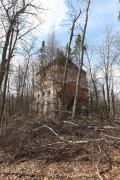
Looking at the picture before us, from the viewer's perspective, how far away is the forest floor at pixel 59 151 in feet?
26.1

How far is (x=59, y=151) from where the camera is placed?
9.39 m

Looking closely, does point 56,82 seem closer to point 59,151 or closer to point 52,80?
point 52,80

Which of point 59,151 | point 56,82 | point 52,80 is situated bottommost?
point 59,151

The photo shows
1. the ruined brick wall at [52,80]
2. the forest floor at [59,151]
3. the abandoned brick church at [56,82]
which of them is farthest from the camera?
the ruined brick wall at [52,80]

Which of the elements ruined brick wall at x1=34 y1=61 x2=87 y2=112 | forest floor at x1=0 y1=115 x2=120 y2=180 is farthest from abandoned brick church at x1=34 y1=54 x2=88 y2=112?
forest floor at x1=0 y1=115 x2=120 y2=180

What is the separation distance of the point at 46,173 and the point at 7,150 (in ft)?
9.23

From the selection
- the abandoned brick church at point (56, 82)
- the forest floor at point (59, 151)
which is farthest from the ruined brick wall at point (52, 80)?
the forest floor at point (59, 151)

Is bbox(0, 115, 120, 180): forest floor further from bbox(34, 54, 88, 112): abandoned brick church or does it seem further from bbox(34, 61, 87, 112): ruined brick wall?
bbox(34, 61, 87, 112): ruined brick wall

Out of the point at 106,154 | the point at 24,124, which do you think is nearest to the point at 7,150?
the point at 24,124

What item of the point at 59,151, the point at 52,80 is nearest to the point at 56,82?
the point at 52,80

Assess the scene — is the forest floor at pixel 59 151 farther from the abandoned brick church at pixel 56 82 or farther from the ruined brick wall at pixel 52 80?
the ruined brick wall at pixel 52 80

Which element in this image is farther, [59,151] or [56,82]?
[56,82]

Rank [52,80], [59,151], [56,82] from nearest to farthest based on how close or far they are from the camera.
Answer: [59,151], [56,82], [52,80]

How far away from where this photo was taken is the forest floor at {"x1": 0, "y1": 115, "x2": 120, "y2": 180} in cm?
796
